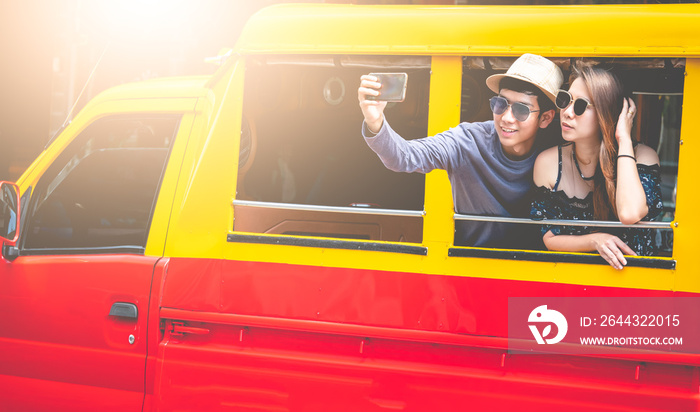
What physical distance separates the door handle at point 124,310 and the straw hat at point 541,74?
2008 mm

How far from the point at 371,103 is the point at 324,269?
73 cm

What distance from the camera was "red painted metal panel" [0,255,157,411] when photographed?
2850mm

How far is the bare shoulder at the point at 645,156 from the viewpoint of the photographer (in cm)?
231

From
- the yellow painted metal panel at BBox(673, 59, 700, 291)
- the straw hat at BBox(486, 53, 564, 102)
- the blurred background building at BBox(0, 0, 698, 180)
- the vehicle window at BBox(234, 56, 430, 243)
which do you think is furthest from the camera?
the blurred background building at BBox(0, 0, 698, 180)

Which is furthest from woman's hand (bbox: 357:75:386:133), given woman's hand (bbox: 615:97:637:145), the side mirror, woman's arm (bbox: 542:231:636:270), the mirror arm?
the mirror arm

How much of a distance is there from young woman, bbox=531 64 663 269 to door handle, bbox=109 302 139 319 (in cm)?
186

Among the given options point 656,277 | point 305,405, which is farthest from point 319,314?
point 656,277

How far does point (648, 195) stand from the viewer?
2.29m

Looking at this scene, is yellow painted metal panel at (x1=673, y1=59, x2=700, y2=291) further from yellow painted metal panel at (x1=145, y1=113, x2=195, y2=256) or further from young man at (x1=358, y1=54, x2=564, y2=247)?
yellow painted metal panel at (x1=145, y1=113, x2=195, y2=256)

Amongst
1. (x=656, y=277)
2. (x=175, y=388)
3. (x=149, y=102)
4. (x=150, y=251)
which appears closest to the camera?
(x=656, y=277)

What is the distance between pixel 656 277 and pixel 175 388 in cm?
207

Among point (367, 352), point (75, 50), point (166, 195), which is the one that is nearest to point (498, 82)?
point (367, 352)

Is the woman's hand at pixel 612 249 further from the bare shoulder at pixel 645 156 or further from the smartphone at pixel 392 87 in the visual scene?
the smartphone at pixel 392 87

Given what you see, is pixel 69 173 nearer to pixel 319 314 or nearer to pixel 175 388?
pixel 175 388
